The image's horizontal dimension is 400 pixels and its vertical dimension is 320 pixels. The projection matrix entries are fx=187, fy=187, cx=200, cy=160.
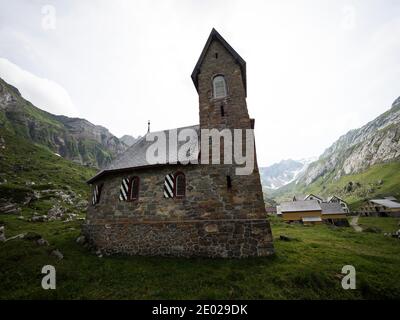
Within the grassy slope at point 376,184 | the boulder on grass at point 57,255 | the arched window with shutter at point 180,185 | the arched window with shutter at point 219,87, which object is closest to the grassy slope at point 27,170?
the boulder on grass at point 57,255

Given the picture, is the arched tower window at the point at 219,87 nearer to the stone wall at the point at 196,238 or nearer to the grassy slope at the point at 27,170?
the stone wall at the point at 196,238

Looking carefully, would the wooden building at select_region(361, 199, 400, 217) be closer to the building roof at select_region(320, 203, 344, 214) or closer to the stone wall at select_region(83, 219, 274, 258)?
the building roof at select_region(320, 203, 344, 214)

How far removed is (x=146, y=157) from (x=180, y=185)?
4661 mm

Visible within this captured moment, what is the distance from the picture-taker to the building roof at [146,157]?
1447 centimetres

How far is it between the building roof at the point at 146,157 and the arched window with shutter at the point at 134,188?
107 cm

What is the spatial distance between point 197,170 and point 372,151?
7414 inches

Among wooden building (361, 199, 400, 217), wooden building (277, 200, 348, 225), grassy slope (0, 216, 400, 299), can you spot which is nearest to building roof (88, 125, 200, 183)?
grassy slope (0, 216, 400, 299)

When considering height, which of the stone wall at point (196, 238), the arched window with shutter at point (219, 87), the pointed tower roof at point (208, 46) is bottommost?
the stone wall at point (196, 238)

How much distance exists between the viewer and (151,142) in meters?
19.6

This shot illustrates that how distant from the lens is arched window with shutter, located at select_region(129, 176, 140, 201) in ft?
48.4

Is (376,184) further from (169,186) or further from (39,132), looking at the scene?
(39,132)

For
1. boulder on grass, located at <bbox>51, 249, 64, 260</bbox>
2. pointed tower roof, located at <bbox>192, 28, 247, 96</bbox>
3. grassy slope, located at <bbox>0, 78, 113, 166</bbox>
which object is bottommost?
boulder on grass, located at <bbox>51, 249, 64, 260</bbox>

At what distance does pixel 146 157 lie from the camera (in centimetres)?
1644

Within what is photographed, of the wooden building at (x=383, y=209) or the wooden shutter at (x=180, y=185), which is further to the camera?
the wooden building at (x=383, y=209)
